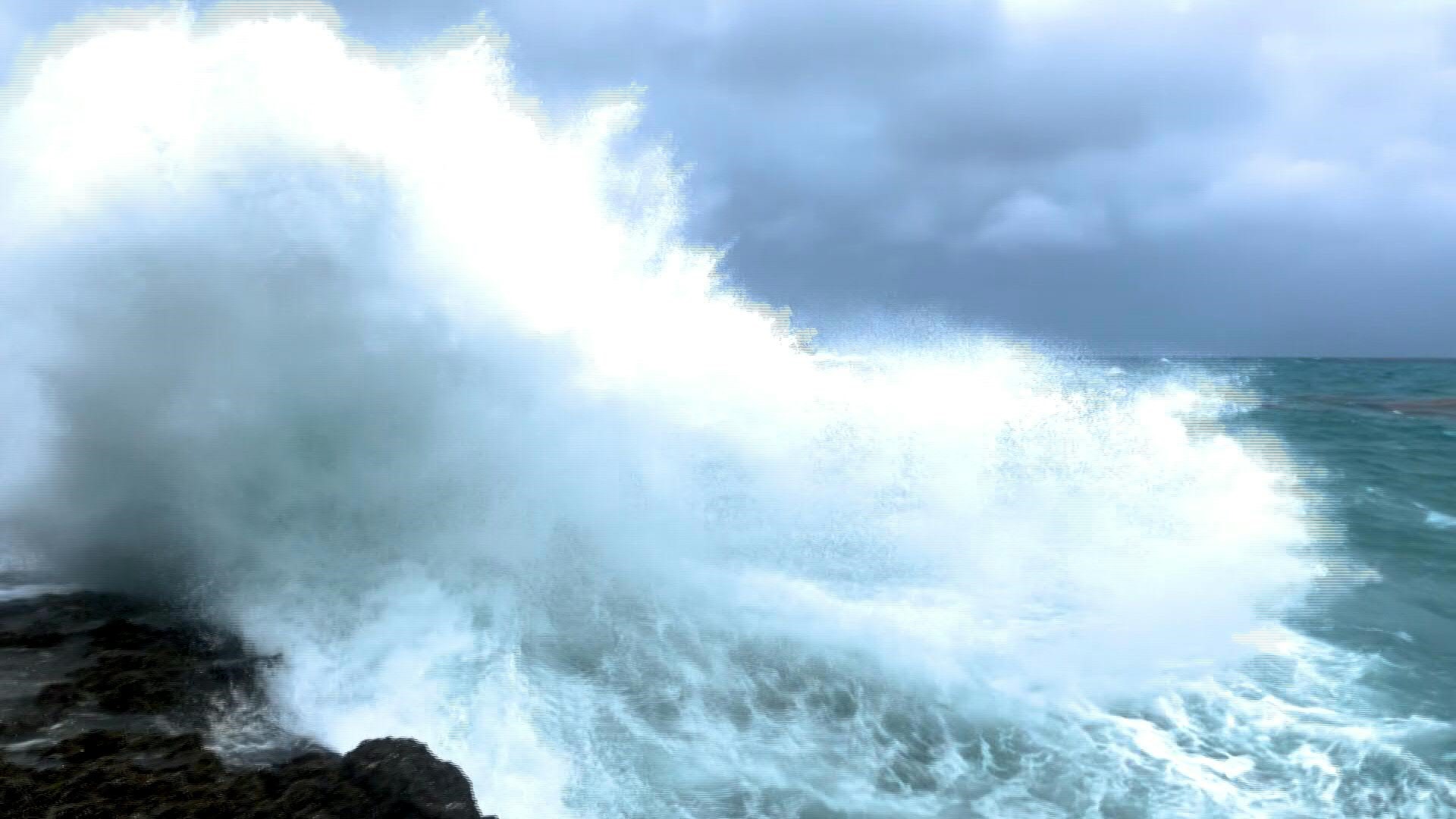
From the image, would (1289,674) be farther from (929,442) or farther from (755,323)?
(755,323)

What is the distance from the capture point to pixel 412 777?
5344mm

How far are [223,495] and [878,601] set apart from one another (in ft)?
26.3

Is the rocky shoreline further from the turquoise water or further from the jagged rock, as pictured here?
the turquoise water

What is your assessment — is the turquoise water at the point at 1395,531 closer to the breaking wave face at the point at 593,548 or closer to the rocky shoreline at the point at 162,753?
the breaking wave face at the point at 593,548

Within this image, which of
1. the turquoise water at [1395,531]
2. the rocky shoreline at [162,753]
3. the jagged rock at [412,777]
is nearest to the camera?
the rocky shoreline at [162,753]

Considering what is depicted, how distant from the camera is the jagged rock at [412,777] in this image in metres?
5.16

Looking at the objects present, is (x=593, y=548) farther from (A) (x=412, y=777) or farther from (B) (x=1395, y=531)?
(B) (x=1395, y=531)

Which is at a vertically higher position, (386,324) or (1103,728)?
(386,324)

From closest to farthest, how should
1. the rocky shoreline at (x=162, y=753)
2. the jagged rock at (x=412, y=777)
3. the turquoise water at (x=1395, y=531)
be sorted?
the rocky shoreline at (x=162, y=753) → the jagged rock at (x=412, y=777) → the turquoise water at (x=1395, y=531)

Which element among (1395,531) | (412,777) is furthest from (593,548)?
(1395,531)

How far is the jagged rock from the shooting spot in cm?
516

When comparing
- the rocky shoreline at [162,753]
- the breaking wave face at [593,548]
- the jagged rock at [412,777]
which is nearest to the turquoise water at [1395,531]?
the breaking wave face at [593,548]

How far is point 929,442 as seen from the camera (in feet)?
51.8

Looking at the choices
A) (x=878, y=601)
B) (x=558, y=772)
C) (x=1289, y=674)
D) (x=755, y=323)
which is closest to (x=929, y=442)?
(x=755, y=323)
